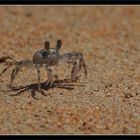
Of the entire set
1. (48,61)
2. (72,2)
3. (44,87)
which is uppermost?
(72,2)

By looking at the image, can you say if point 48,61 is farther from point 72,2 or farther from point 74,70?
point 72,2

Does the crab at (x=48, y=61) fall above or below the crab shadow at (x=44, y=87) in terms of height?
above

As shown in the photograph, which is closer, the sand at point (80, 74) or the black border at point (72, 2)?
the sand at point (80, 74)

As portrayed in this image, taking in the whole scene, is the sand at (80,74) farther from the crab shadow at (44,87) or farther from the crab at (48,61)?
the crab at (48,61)

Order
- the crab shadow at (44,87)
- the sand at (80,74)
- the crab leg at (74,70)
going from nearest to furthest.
→ 1. the sand at (80,74)
2. the crab shadow at (44,87)
3. the crab leg at (74,70)

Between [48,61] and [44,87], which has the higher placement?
[48,61]

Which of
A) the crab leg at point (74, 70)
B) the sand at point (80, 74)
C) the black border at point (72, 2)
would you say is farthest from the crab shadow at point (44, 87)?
the black border at point (72, 2)

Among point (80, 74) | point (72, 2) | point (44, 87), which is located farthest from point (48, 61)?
point (72, 2)

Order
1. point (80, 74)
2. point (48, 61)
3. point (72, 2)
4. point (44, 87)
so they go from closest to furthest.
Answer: point (44, 87)
point (48, 61)
point (80, 74)
point (72, 2)

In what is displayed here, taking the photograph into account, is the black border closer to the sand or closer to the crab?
the sand
